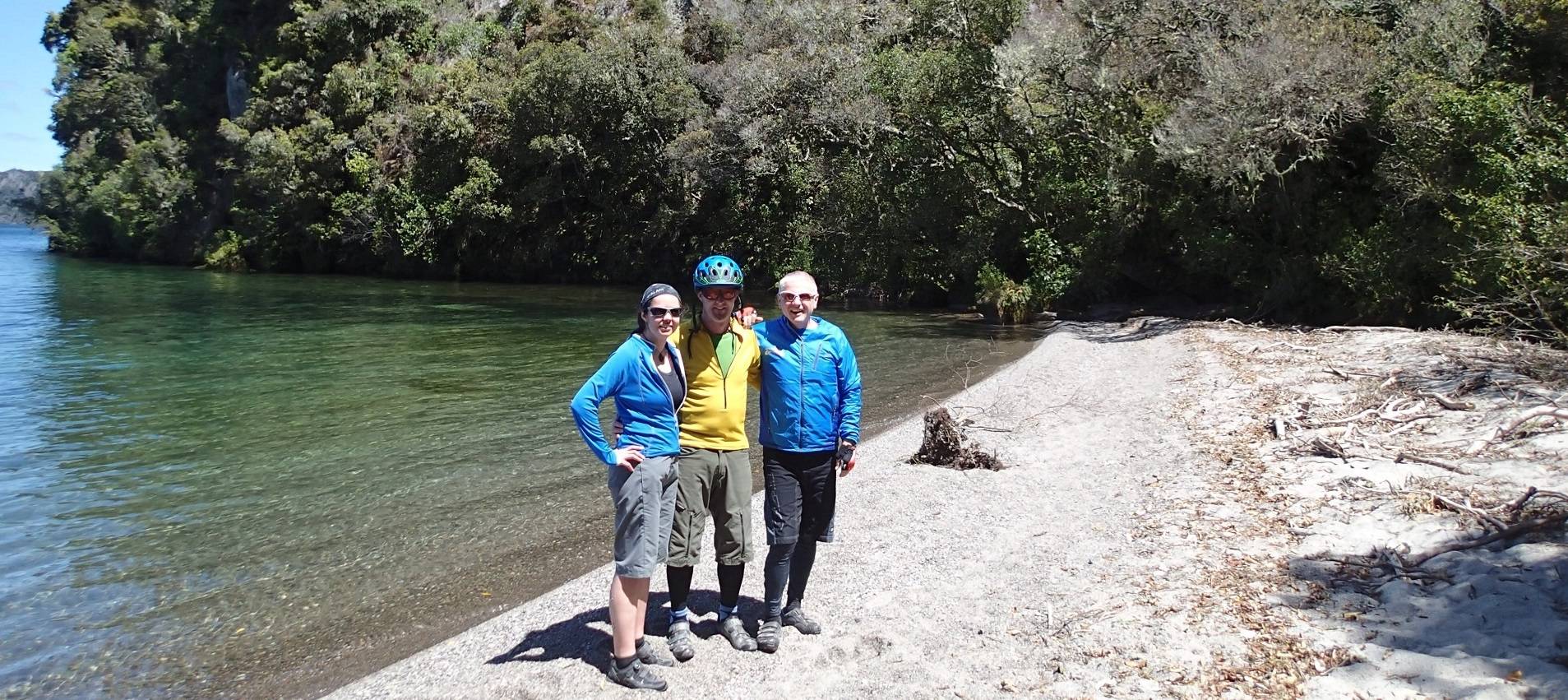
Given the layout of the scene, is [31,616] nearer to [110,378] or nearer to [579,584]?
[579,584]

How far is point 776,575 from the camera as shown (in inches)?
193

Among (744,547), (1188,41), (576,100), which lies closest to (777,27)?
(576,100)

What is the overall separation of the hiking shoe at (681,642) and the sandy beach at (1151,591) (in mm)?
56

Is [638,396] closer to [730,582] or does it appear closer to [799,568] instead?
[730,582]

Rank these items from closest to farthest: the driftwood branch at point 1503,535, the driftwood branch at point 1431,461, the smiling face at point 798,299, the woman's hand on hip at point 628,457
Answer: the woman's hand on hip at point 628,457, the smiling face at point 798,299, the driftwood branch at point 1503,535, the driftwood branch at point 1431,461

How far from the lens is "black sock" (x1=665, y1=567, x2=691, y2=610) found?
15.9ft

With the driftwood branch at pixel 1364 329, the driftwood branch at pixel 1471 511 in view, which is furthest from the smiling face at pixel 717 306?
the driftwood branch at pixel 1364 329

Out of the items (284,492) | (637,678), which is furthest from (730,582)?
(284,492)

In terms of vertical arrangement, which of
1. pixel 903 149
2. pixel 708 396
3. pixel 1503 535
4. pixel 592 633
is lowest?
pixel 592 633

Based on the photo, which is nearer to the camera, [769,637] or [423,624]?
[769,637]

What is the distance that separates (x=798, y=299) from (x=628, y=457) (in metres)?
1.12

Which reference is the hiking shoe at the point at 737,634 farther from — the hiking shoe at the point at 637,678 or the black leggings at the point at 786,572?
the hiking shoe at the point at 637,678

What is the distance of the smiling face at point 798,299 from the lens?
472cm

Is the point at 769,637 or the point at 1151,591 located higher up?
the point at 1151,591
